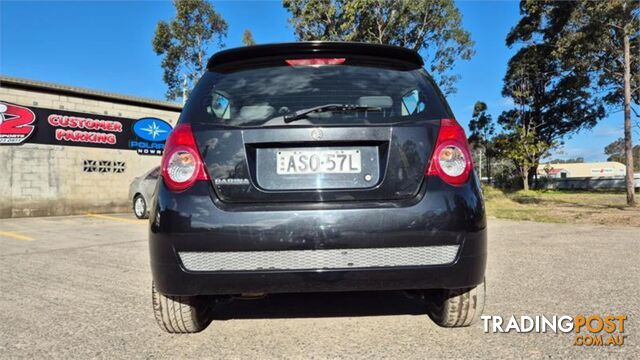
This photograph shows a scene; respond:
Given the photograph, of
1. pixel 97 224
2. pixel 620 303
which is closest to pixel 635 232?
pixel 620 303

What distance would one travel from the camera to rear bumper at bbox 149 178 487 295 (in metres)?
2.05

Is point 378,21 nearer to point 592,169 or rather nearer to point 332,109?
point 332,109

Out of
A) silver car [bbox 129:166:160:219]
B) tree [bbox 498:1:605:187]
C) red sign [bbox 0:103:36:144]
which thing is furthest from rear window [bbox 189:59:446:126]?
tree [bbox 498:1:605:187]

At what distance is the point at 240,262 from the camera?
2.07 m

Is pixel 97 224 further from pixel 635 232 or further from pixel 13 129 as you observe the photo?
pixel 635 232

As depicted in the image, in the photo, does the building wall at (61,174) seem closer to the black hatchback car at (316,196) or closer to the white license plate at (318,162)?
the black hatchback car at (316,196)

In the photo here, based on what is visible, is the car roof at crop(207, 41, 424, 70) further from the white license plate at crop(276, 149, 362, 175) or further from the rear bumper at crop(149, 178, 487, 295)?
the rear bumper at crop(149, 178, 487, 295)

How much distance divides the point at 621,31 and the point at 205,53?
25.2 metres

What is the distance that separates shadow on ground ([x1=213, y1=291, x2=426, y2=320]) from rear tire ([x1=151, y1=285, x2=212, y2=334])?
0.41 metres

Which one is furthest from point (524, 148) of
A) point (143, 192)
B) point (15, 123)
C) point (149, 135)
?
point (15, 123)

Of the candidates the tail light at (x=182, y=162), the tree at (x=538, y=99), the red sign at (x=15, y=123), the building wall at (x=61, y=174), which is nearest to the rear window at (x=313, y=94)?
the tail light at (x=182, y=162)

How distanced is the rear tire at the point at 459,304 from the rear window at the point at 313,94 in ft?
3.16

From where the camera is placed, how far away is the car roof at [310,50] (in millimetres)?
2477

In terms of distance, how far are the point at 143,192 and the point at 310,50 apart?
375 inches
